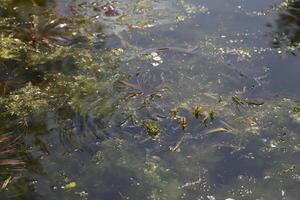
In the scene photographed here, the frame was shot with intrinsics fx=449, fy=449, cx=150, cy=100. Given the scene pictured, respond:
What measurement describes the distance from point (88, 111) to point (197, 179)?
100cm

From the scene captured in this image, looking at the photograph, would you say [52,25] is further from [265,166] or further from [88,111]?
[265,166]

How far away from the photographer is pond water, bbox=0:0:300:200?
299 cm

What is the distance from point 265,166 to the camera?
3.14m

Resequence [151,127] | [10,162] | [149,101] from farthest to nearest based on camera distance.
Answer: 1. [149,101]
2. [151,127]
3. [10,162]

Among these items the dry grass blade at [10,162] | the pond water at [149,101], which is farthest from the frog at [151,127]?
the dry grass blade at [10,162]

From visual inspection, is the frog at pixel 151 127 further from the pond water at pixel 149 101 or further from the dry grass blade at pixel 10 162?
the dry grass blade at pixel 10 162

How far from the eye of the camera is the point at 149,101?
11.8 ft

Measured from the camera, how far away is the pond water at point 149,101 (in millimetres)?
2990

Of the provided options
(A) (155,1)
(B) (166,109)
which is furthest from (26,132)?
(A) (155,1)

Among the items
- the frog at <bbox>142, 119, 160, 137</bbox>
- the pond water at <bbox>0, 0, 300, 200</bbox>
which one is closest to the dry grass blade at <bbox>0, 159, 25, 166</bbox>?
the pond water at <bbox>0, 0, 300, 200</bbox>

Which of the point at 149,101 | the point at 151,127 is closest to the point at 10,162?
the point at 151,127

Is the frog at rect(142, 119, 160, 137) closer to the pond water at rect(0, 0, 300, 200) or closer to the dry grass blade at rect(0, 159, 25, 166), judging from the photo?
the pond water at rect(0, 0, 300, 200)

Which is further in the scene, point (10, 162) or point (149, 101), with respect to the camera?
point (149, 101)

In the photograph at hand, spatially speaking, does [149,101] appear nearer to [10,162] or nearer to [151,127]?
[151,127]
